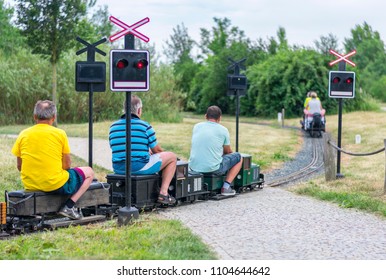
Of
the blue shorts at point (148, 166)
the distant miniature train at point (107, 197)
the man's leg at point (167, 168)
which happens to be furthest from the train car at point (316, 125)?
the blue shorts at point (148, 166)

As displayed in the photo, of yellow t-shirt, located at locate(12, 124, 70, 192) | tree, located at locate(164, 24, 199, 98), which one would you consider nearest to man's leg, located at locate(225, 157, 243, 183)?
yellow t-shirt, located at locate(12, 124, 70, 192)

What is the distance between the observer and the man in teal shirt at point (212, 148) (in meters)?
12.3

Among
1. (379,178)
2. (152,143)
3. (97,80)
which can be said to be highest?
(97,80)

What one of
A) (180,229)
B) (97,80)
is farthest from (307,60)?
(180,229)

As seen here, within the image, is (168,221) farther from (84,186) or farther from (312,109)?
(312,109)

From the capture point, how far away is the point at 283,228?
30.3 feet

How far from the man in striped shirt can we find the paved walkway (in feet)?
1.96

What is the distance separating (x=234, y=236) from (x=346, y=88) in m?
7.20

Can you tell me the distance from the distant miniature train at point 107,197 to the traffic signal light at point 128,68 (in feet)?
4.77

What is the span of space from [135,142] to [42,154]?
1913 millimetres

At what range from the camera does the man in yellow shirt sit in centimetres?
900

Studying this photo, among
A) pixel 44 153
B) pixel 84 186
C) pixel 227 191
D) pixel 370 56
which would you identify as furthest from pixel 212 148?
pixel 370 56

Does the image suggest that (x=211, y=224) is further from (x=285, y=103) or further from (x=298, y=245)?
(x=285, y=103)
